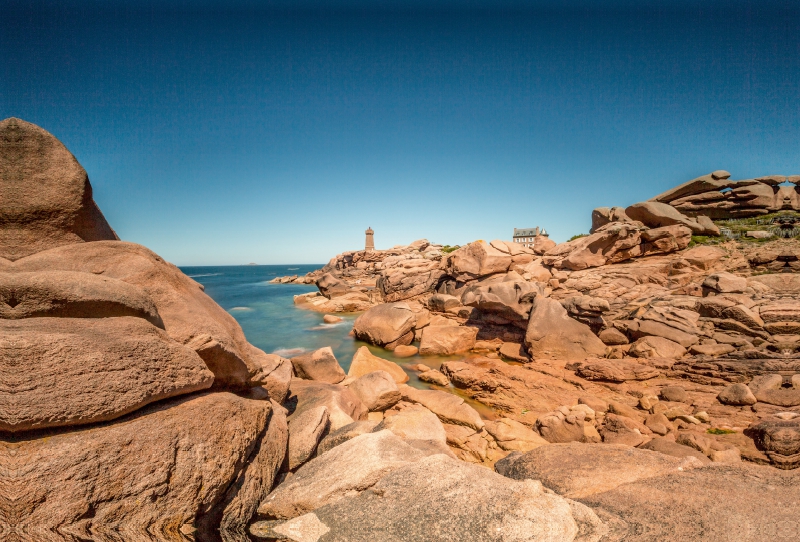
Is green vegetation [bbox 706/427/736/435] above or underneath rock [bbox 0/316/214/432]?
underneath

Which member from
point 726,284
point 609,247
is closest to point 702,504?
point 726,284

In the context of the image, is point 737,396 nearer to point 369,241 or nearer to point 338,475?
point 338,475

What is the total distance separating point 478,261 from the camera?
22375mm

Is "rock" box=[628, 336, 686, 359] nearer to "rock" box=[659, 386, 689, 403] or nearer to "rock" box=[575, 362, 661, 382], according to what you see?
"rock" box=[575, 362, 661, 382]

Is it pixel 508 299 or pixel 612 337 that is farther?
pixel 508 299

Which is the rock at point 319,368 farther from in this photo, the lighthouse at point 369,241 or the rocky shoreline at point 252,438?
the lighthouse at point 369,241

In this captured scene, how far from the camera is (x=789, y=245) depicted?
16547mm

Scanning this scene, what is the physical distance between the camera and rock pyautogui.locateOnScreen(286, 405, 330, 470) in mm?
4770

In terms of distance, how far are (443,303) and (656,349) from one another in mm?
11580

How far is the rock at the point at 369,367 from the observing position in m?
11.0

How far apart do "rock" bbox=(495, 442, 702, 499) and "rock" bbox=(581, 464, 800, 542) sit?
0.15m

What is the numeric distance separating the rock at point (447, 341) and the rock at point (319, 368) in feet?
19.2

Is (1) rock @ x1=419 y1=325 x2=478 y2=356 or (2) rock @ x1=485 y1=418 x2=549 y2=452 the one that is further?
(1) rock @ x1=419 y1=325 x2=478 y2=356

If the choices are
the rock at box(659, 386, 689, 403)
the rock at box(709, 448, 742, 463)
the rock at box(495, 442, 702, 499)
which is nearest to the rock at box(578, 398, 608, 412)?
the rock at box(659, 386, 689, 403)
